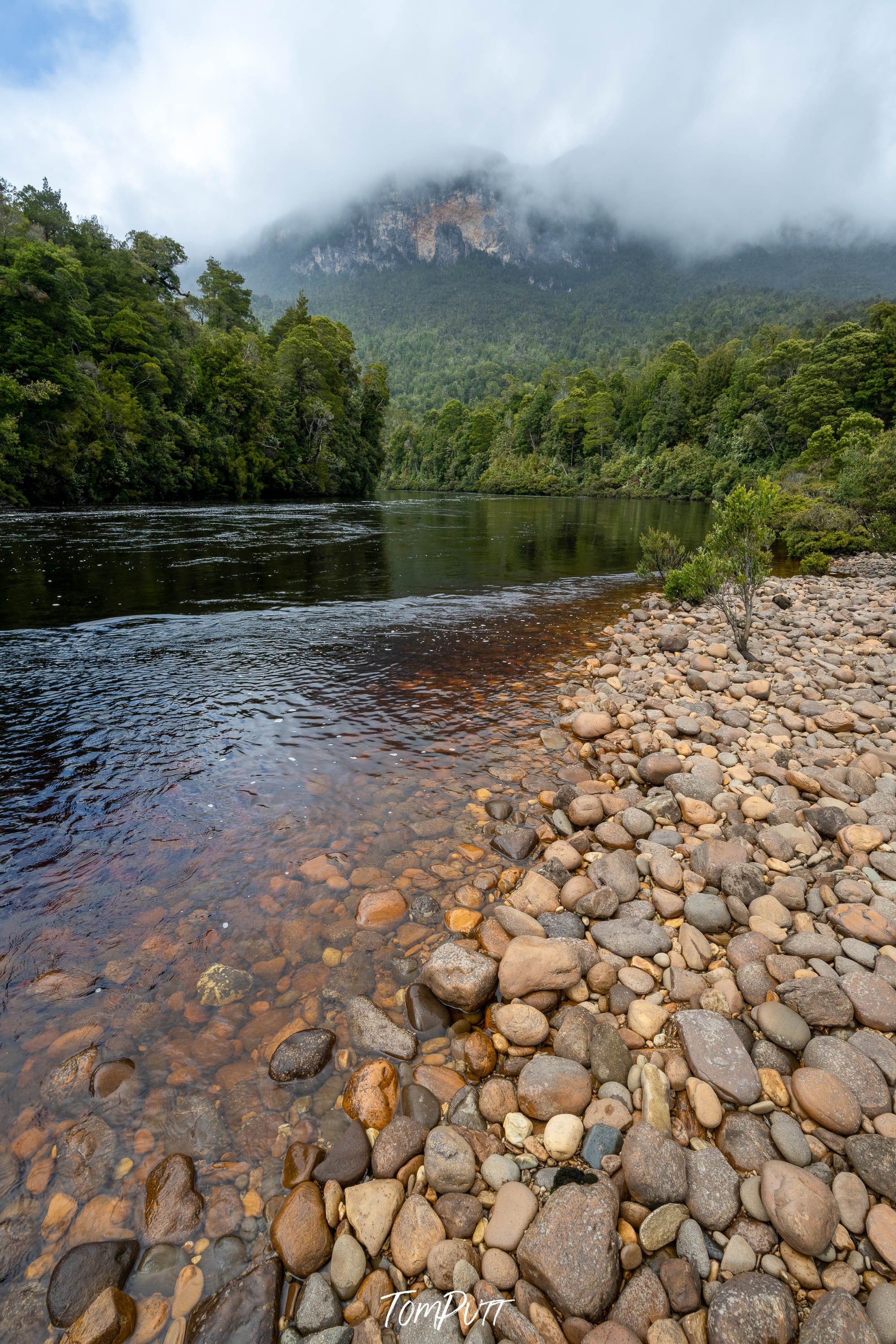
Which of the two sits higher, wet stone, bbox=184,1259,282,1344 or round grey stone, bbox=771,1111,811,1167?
round grey stone, bbox=771,1111,811,1167

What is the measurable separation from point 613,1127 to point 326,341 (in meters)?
79.0

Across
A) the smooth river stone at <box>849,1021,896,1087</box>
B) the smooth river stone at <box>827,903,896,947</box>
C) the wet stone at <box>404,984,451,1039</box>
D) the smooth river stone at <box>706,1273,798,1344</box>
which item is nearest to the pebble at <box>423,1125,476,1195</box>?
the wet stone at <box>404,984,451,1039</box>

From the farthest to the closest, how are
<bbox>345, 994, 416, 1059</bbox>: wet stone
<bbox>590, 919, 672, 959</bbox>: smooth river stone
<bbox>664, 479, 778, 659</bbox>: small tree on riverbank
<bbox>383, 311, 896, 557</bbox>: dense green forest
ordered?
<bbox>383, 311, 896, 557</bbox>: dense green forest
<bbox>664, 479, 778, 659</bbox>: small tree on riverbank
<bbox>590, 919, 672, 959</bbox>: smooth river stone
<bbox>345, 994, 416, 1059</bbox>: wet stone

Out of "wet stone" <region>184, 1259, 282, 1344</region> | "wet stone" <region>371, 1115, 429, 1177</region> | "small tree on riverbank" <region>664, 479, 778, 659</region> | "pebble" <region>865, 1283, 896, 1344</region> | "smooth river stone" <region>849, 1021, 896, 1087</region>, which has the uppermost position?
"small tree on riverbank" <region>664, 479, 778, 659</region>

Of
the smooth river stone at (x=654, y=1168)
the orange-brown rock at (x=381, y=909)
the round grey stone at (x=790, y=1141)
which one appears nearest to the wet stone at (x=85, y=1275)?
the orange-brown rock at (x=381, y=909)

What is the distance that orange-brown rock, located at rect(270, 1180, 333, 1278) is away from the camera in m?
2.31

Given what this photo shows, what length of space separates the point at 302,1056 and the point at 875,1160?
2818mm

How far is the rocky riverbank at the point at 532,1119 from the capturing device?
2156 millimetres

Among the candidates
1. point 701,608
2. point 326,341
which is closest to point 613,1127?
point 701,608

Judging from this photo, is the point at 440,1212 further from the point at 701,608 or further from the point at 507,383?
the point at 507,383

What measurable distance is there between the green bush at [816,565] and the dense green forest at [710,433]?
367 centimetres

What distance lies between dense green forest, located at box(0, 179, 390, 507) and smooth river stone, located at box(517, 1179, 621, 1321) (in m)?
40.6

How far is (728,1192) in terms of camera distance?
7.94 feet

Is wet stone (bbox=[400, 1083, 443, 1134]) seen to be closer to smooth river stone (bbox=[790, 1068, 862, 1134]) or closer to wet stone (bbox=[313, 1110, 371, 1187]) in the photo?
wet stone (bbox=[313, 1110, 371, 1187])
